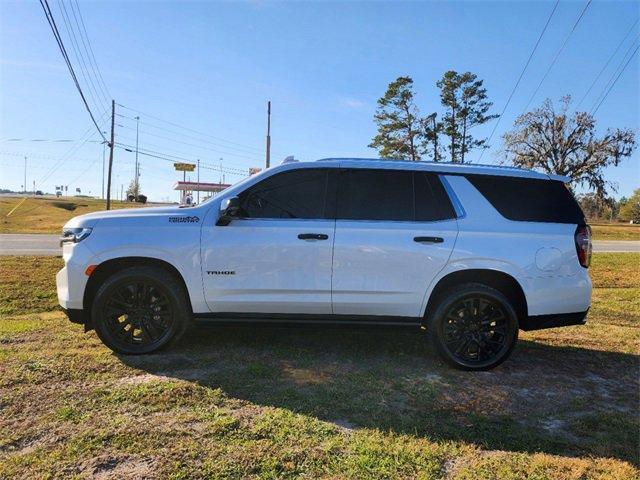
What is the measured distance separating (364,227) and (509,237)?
1332mm

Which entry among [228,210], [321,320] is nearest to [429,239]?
[321,320]

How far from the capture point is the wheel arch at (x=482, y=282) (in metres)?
4.69

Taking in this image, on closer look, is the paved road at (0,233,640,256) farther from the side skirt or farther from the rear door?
the rear door

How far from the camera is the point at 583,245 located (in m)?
4.67

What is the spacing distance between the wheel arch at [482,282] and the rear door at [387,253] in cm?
13

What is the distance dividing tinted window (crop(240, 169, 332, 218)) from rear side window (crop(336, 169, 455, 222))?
0.20 meters

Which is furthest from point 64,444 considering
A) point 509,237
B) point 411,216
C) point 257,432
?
point 509,237

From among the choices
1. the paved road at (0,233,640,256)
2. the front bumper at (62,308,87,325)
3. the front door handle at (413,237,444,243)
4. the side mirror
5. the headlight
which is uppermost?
the side mirror

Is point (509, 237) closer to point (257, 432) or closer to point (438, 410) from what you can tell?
point (438, 410)

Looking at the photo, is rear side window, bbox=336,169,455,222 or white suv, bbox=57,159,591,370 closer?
white suv, bbox=57,159,591,370

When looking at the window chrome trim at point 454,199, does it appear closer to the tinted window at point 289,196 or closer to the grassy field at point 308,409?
the tinted window at point 289,196

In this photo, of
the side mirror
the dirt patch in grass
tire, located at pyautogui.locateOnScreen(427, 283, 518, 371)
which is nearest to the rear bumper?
tire, located at pyautogui.locateOnScreen(427, 283, 518, 371)

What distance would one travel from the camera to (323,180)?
483 centimetres

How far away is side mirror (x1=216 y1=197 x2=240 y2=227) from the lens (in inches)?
177
